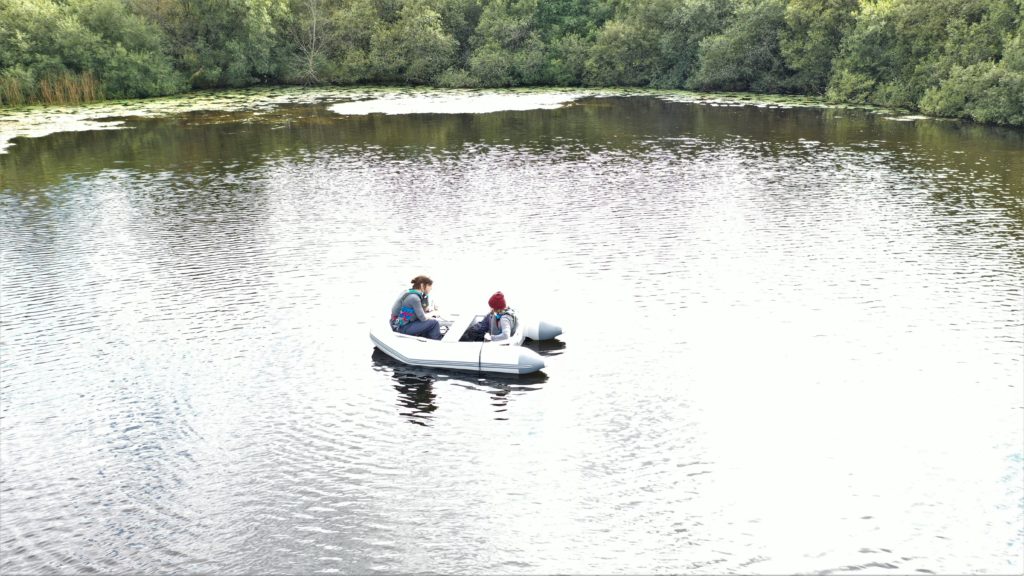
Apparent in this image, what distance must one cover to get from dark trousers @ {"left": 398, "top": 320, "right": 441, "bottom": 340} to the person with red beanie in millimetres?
663

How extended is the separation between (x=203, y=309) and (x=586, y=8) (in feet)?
201

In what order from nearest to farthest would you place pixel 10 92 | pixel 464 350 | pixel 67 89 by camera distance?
pixel 464 350 < pixel 10 92 < pixel 67 89

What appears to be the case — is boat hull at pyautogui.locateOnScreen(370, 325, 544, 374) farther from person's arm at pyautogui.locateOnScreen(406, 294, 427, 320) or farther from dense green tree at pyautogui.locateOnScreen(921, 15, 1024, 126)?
dense green tree at pyautogui.locateOnScreen(921, 15, 1024, 126)

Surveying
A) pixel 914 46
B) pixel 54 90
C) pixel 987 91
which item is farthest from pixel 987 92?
pixel 54 90

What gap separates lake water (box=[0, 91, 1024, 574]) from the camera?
36.5 ft

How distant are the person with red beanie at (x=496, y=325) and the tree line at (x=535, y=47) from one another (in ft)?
122

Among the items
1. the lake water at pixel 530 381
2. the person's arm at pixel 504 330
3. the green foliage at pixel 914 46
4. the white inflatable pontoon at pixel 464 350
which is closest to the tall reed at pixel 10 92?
the lake water at pixel 530 381

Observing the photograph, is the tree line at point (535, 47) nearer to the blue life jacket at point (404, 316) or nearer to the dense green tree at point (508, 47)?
the dense green tree at point (508, 47)

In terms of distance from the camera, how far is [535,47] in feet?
231

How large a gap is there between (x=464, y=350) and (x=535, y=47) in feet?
191

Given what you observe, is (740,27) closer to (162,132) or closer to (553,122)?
(553,122)

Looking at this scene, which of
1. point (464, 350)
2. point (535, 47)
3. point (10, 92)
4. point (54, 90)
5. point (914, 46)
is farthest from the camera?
point (535, 47)

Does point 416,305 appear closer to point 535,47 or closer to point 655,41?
point 655,41

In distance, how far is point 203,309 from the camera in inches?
764
